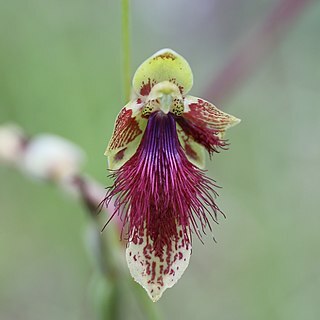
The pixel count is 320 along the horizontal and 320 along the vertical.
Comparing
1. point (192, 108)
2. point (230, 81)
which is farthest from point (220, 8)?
point (192, 108)

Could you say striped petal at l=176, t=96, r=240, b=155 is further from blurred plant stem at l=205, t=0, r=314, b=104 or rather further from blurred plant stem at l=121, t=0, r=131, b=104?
blurred plant stem at l=205, t=0, r=314, b=104

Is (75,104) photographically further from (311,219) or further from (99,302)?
(99,302)

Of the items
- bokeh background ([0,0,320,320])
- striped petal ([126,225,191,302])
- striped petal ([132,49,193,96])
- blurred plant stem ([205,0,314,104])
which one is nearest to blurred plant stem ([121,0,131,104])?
striped petal ([132,49,193,96])

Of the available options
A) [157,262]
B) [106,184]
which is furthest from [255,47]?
[157,262]

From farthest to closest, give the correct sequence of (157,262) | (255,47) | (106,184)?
(106,184) < (255,47) < (157,262)

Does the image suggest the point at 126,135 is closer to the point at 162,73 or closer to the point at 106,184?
the point at 162,73

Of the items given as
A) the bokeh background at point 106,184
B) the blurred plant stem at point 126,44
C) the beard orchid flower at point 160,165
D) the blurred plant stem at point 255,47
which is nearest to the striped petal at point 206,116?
the beard orchid flower at point 160,165

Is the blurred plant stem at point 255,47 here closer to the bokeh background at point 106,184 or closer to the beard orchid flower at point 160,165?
the bokeh background at point 106,184
